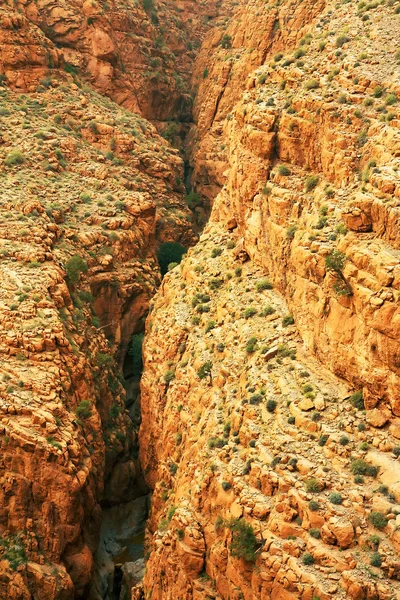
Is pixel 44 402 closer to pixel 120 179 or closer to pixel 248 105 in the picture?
pixel 248 105

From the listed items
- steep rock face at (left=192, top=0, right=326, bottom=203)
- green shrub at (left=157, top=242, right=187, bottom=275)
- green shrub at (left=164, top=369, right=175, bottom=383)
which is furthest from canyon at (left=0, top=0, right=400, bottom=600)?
green shrub at (left=157, top=242, right=187, bottom=275)

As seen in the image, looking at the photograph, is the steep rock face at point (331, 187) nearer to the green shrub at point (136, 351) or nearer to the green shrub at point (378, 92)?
the green shrub at point (378, 92)

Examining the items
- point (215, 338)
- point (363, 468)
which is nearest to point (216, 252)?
point (215, 338)

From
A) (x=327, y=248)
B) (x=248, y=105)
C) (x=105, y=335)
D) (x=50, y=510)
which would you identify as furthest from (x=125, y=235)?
(x=327, y=248)

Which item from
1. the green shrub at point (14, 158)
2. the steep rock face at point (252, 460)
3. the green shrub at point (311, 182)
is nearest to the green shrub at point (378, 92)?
the green shrub at point (311, 182)

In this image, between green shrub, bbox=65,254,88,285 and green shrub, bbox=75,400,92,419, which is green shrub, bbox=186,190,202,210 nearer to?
green shrub, bbox=65,254,88,285

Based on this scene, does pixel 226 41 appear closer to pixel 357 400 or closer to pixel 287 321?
pixel 287 321
